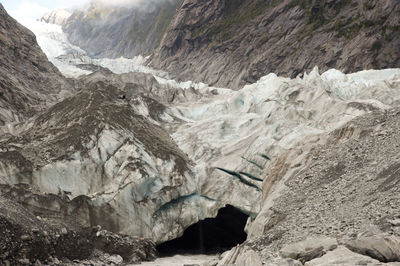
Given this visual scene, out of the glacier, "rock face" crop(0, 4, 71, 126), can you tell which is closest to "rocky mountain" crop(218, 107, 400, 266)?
the glacier

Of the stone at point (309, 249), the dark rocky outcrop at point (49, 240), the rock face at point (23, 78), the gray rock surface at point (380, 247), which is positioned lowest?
the dark rocky outcrop at point (49, 240)

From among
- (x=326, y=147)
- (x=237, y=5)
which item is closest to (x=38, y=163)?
(x=326, y=147)

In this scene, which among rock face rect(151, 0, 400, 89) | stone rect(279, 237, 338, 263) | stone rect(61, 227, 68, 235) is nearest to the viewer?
stone rect(279, 237, 338, 263)

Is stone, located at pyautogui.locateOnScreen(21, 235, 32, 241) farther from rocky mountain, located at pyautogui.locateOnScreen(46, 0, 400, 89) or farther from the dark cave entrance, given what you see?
rocky mountain, located at pyautogui.locateOnScreen(46, 0, 400, 89)

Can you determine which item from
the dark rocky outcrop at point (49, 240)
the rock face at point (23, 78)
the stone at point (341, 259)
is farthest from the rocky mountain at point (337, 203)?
the rock face at point (23, 78)

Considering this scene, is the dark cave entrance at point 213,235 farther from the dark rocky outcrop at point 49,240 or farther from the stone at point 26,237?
the stone at point 26,237

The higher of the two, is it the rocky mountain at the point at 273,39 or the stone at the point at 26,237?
the rocky mountain at the point at 273,39

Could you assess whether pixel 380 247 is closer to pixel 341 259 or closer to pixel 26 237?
pixel 341 259
